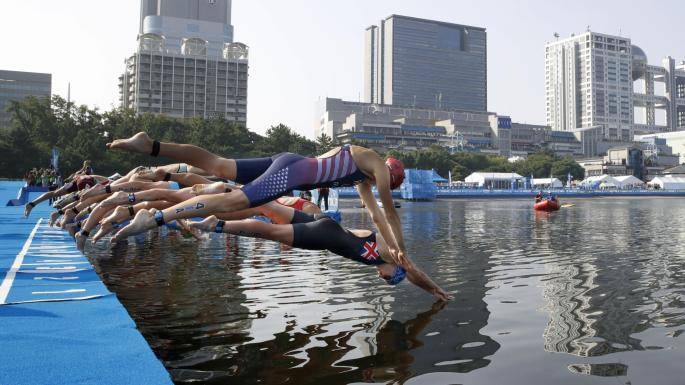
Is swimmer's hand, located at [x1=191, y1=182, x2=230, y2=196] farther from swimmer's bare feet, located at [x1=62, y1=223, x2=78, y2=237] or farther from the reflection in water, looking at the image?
swimmer's bare feet, located at [x1=62, y1=223, x2=78, y2=237]

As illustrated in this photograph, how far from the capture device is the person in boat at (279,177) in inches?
243

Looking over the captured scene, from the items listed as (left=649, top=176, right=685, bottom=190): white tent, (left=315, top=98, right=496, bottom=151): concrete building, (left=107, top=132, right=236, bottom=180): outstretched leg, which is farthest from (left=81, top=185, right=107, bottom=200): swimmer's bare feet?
(left=315, top=98, right=496, bottom=151): concrete building

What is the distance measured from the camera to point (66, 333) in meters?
4.48

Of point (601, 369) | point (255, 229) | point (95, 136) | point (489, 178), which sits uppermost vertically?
point (95, 136)

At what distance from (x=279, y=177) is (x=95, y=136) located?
75.7m

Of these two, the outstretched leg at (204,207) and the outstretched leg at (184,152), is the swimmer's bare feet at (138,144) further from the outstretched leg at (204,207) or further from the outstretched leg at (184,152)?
the outstretched leg at (204,207)

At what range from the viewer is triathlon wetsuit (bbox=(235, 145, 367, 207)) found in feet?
20.7

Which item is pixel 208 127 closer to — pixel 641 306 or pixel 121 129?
pixel 121 129

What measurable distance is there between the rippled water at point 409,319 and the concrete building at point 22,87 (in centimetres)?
17816

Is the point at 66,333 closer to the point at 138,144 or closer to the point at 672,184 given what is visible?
the point at 138,144

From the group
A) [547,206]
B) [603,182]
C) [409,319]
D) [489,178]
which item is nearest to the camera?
[409,319]

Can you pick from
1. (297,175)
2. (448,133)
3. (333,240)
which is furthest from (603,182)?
(297,175)

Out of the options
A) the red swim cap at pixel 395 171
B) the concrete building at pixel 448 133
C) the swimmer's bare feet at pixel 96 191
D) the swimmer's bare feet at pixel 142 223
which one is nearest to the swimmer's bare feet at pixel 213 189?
the swimmer's bare feet at pixel 142 223

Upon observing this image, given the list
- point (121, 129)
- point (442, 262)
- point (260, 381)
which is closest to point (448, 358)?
point (260, 381)
